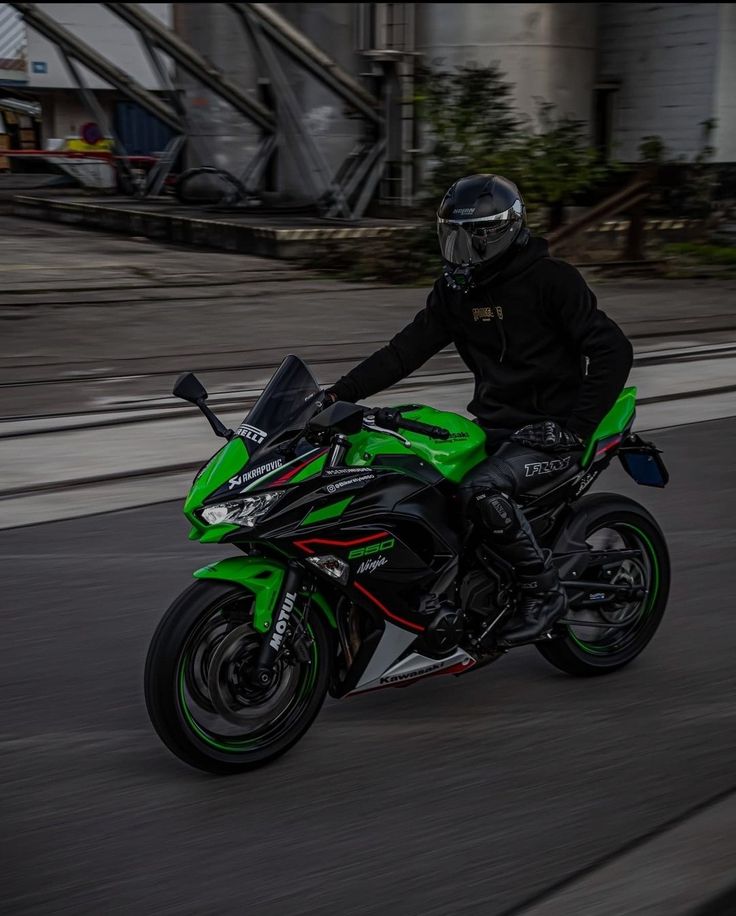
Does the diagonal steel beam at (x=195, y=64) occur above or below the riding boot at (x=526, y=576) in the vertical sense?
above

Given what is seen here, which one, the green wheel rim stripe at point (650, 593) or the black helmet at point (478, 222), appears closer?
the black helmet at point (478, 222)

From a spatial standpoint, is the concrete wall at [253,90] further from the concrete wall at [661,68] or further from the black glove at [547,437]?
the black glove at [547,437]

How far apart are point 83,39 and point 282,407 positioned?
49228mm

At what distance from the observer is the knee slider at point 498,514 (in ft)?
13.0

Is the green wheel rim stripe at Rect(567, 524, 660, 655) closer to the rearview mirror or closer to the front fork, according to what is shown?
the front fork

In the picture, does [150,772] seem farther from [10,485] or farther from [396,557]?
[10,485]

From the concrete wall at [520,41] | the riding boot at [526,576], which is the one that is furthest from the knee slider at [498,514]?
the concrete wall at [520,41]

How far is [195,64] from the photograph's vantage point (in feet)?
79.5

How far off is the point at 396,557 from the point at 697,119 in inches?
861

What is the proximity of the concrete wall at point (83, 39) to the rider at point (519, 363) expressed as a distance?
158ft

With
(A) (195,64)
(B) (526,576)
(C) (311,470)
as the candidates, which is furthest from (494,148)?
(C) (311,470)

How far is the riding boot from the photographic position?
401cm

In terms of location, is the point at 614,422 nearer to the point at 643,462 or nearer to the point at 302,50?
the point at 643,462

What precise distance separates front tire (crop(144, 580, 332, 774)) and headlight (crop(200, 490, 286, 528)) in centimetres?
21
